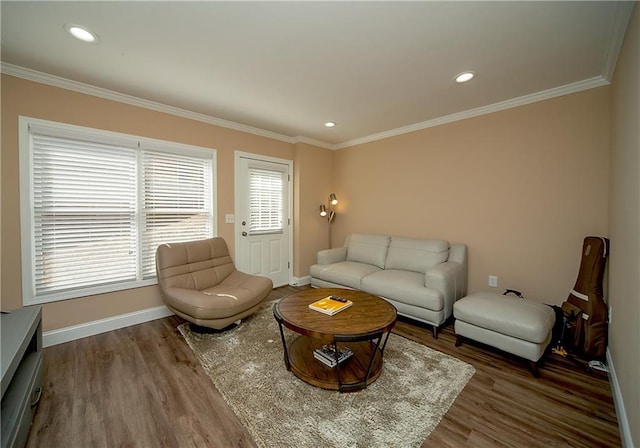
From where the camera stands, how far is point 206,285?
312cm

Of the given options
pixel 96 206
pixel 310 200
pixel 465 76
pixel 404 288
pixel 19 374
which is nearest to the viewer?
pixel 19 374

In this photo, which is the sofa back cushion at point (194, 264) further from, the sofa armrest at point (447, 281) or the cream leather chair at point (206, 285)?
the sofa armrest at point (447, 281)

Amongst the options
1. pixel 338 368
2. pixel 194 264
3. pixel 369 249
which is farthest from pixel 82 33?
pixel 369 249

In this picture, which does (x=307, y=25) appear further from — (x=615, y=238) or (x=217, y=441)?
(x=615, y=238)

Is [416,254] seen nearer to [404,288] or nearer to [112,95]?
[404,288]

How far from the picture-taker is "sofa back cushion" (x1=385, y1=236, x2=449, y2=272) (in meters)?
3.33

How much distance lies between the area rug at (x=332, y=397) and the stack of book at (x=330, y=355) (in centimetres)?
21

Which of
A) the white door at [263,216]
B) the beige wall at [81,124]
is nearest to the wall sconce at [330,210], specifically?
the white door at [263,216]

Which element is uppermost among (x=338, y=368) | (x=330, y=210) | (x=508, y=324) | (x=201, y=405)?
(x=330, y=210)

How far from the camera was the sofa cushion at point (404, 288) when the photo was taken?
8.81 ft

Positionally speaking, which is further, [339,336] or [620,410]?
[339,336]

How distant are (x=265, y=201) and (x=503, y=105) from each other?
11.1 feet

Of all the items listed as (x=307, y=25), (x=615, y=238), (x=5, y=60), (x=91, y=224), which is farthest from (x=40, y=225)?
(x=615, y=238)

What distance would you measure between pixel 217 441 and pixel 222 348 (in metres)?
1.02
